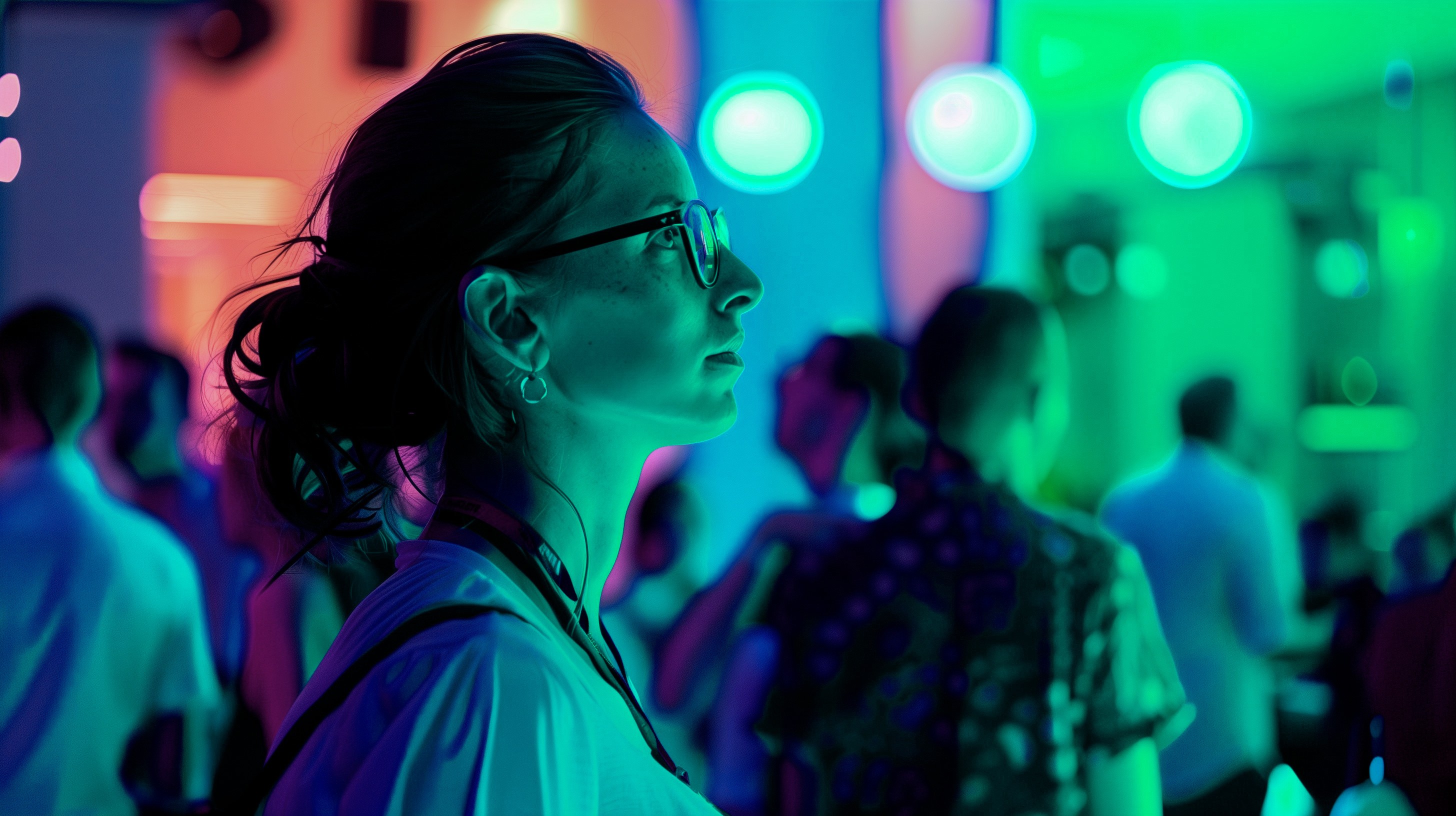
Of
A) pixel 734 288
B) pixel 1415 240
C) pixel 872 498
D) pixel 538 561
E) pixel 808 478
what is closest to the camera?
pixel 538 561

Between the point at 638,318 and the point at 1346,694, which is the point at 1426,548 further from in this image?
the point at 638,318

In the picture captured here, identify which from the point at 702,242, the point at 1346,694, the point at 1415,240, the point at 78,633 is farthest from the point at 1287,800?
the point at 1415,240

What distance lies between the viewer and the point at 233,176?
153 inches

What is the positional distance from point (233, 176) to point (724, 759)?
2842mm

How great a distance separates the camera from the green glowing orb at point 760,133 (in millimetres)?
3768

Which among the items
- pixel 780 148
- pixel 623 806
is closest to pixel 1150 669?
pixel 623 806

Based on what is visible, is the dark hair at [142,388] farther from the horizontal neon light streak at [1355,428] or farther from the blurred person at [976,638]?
the horizontal neon light streak at [1355,428]

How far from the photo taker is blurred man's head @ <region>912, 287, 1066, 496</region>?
5.66 ft

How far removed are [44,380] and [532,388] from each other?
2164mm

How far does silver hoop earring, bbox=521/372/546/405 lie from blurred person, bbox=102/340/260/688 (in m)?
2.63

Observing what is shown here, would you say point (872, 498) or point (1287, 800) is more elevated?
point (872, 498)

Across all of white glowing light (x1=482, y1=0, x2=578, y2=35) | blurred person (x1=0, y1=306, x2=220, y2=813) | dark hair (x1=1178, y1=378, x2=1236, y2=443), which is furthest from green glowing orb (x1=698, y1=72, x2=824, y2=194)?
blurred person (x1=0, y1=306, x2=220, y2=813)

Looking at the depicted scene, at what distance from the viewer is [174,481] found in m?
3.31

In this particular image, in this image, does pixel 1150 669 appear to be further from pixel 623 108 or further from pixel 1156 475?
pixel 1156 475
